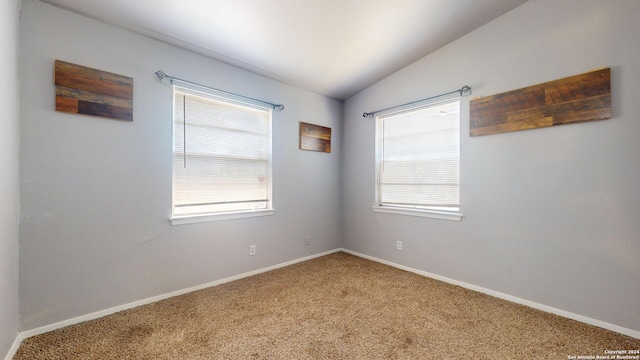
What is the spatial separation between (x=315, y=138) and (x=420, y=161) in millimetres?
1503

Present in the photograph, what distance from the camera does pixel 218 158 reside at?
9.50 ft

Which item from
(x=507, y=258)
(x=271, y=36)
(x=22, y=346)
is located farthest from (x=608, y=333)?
(x=22, y=346)

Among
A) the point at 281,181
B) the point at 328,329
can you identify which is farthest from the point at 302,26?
the point at 328,329

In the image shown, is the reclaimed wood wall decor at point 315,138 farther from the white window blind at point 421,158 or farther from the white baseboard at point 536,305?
the white baseboard at point 536,305

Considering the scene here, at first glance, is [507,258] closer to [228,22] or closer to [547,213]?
[547,213]

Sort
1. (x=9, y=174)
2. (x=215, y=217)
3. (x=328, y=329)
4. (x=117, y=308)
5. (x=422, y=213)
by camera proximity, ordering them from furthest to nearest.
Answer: (x=422, y=213), (x=215, y=217), (x=117, y=308), (x=328, y=329), (x=9, y=174)

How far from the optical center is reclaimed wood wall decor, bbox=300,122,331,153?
3.64m

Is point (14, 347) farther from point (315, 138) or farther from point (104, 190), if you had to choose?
point (315, 138)

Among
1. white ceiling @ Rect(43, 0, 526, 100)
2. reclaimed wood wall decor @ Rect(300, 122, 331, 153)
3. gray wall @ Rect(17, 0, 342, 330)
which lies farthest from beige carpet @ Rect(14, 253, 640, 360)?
white ceiling @ Rect(43, 0, 526, 100)

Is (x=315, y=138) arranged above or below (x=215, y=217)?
above

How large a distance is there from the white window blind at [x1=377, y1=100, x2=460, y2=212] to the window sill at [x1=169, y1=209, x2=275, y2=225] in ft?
5.56

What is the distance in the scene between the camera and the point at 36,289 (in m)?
1.90

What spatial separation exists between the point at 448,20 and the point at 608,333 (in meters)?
2.96

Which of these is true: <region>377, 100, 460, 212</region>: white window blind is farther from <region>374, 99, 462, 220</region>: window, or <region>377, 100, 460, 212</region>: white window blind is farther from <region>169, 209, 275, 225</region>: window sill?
A: <region>169, 209, 275, 225</region>: window sill
